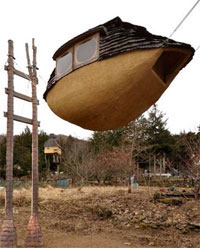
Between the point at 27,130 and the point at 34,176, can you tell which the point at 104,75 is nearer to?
the point at 34,176

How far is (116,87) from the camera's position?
270 centimetres

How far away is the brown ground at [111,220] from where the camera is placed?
959cm

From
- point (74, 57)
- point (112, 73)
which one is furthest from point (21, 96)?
point (112, 73)

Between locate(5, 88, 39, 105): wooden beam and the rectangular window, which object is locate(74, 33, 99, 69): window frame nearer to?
the rectangular window

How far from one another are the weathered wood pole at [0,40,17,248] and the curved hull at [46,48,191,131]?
361 centimetres

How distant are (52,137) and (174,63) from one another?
26.2 m

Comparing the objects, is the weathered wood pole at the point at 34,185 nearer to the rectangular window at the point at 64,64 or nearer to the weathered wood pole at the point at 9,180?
the weathered wood pole at the point at 9,180

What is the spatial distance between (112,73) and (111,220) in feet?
35.6

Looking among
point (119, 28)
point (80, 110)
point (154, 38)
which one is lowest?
point (80, 110)

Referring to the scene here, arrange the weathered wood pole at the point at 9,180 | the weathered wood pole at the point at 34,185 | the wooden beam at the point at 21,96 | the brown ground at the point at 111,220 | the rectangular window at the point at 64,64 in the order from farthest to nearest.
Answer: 1. the brown ground at the point at 111,220
2. the weathered wood pole at the point at 34,185
3. the wooden beam at the point at 21,96
4. the weathered wood pole at the point at 9,180
5. the rectangular window at the point at 64,64

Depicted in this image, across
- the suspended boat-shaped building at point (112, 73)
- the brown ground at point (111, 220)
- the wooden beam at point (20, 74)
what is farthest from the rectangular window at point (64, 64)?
the brown ground at point (111, 220)

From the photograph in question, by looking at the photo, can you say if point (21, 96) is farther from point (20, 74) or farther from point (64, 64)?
point (64, 64)

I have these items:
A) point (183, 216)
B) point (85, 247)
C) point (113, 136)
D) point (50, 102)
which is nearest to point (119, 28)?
point (50, 102)

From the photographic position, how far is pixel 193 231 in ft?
36.1
